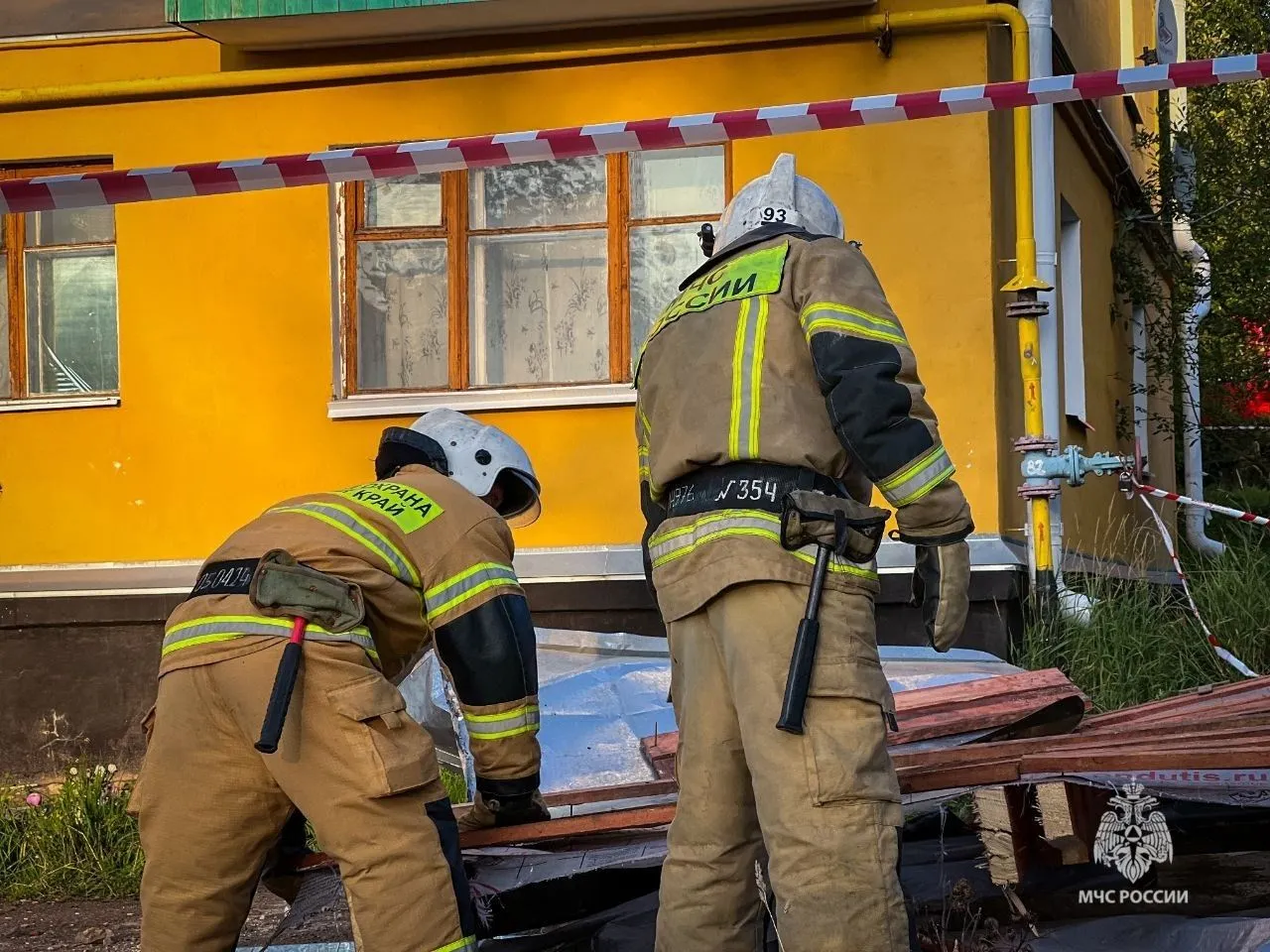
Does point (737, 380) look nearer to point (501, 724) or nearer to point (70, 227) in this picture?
point (501, 724)

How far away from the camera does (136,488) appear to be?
7648 millimetres

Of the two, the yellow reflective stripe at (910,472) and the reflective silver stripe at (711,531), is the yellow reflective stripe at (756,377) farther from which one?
the yellow reflective stripe at (910,472)

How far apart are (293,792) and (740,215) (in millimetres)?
1704

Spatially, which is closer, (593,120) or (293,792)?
(293,792)

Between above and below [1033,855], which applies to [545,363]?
above

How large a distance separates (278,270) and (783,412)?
4949 mm

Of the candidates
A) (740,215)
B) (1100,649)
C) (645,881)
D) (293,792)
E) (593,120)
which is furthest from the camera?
(593,120)

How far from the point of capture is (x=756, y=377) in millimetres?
3227

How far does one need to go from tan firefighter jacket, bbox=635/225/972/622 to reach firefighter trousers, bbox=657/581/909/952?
0.09 m

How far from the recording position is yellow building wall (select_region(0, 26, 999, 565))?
23.2 ft

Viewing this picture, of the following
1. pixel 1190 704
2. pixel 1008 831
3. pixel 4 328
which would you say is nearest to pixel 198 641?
pixel 1008 831

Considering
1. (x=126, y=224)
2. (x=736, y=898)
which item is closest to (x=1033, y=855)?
(x=736, y=898)

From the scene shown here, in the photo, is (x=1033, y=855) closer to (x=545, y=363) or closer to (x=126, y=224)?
(x=545, y=363)

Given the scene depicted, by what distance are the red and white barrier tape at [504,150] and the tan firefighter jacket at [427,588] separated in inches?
57.6
